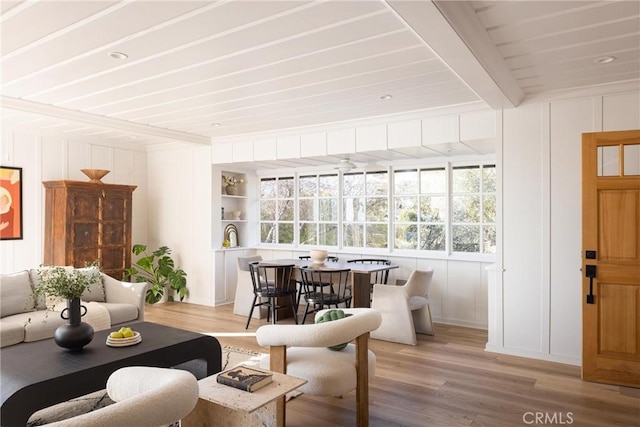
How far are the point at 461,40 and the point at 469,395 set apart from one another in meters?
2.55

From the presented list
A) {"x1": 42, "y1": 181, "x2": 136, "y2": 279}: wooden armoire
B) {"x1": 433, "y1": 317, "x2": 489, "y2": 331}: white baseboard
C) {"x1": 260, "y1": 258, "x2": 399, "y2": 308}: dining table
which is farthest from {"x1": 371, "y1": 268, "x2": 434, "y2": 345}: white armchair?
{"x1": 42, "y1": 181, "x2": 136, "y2": 279}: wooden armoire

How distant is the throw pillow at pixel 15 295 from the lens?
13.6ft

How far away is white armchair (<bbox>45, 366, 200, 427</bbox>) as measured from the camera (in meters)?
1.40

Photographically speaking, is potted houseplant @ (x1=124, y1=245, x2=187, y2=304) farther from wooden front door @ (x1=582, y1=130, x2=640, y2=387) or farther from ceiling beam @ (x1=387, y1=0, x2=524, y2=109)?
wooden front door @ (x1=582, y1=130, x2=640, y2=387)

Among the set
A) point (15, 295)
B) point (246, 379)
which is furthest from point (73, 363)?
point (15, 295)

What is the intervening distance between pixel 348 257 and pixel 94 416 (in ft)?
17.6

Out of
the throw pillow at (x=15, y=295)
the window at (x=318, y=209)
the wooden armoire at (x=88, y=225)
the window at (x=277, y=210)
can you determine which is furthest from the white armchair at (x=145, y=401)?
the window at (x=277, y=210)

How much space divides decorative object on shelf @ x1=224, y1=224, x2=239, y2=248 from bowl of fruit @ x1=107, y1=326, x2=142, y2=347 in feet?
12.9

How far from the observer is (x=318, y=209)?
7.12 m

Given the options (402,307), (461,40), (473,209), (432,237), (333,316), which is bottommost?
(402,307)

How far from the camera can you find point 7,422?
2.39 meters

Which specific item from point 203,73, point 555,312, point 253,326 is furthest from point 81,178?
point 555,312

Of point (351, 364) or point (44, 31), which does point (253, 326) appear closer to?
point (351, 364)

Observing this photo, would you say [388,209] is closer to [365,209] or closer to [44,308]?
[365,209]
